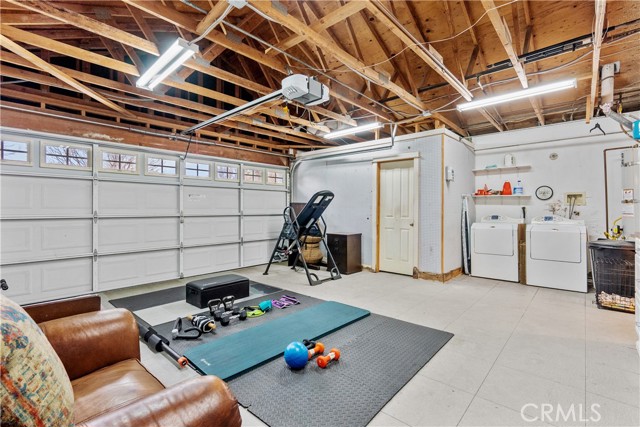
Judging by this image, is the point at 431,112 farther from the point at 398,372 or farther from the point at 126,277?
the point at 126,277

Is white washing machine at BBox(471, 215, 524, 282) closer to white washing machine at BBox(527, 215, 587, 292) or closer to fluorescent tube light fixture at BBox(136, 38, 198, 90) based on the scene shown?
white washing machine at BBox(527, 215, 587, 292)

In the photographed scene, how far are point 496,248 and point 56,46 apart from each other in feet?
22.6

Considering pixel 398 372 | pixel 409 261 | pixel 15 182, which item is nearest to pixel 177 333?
→ pixel 398 372

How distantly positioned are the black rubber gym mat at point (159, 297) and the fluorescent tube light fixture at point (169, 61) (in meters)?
2.96

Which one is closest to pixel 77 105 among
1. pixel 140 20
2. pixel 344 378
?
pixel 140 20

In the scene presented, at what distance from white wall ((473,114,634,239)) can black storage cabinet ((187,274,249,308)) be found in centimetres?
526

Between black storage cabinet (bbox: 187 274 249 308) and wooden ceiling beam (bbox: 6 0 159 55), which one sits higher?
wooden ceiling beam (bbox: 6 0 159 55)

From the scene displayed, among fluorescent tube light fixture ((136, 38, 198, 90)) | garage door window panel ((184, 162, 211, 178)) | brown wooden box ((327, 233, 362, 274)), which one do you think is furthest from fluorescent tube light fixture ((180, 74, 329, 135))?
A: brown wooden box ((327, 233, 362, 274))

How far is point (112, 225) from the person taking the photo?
4.96m

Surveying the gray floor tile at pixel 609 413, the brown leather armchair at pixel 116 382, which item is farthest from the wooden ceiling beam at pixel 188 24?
the gray floor tile at pixel 609 413

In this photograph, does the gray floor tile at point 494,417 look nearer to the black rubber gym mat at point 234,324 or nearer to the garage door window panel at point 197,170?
the black rubber gym mat at point 234,324

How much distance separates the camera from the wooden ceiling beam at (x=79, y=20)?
229 cm

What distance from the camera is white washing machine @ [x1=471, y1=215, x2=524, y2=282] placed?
5.32m

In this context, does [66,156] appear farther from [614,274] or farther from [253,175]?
[614,274]
